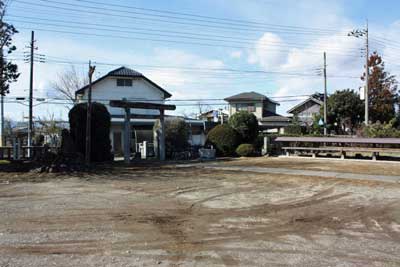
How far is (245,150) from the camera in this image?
2352 cm

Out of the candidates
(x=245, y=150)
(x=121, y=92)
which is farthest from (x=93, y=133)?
(x=121, y=92)

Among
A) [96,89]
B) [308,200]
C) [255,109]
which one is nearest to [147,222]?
[308,200]

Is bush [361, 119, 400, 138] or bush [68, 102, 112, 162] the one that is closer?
bush [68, 102, 112, 162]

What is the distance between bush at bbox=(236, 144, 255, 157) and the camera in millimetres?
23500

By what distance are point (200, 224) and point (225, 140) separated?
17805 millimetres

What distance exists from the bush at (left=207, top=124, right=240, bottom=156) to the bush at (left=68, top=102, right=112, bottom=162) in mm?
6700

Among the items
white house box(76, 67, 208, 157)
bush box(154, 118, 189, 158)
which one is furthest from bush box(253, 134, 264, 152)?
white house box(76, 67, 208, 157)

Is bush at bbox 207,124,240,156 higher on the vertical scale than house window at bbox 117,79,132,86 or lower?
lower

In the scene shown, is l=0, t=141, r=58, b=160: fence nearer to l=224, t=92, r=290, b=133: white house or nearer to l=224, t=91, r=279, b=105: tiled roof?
l=224, t=92, r=290, b=133: white house

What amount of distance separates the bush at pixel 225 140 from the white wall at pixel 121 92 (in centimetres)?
1279

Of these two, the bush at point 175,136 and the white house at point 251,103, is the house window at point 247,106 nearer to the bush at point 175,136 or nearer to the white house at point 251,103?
the white house at point 251,103

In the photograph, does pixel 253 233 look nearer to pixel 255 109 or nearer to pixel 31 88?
pixel 31 88

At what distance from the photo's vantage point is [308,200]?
8.95 m

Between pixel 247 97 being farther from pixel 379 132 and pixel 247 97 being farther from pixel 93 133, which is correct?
pixel 93 133
